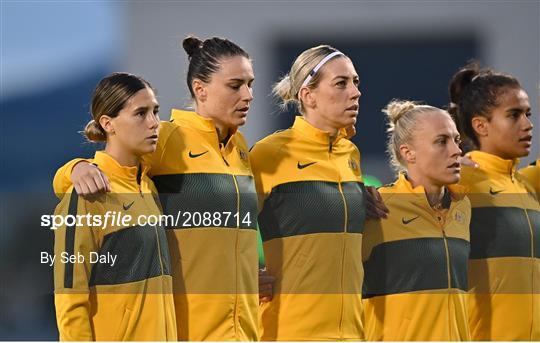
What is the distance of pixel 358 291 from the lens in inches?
199

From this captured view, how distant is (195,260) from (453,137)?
138cm

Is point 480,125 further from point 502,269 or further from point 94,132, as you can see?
point 94,132

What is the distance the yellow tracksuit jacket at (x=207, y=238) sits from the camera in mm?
4727

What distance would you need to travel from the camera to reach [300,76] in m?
5.23

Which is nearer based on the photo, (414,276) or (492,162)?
(414,276)

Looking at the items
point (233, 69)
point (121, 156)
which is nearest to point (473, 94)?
point (233, 69)

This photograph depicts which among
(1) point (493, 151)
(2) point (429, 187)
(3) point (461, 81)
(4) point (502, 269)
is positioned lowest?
(4) point (502, 269)

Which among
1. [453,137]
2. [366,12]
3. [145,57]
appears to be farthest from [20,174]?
[453,137]

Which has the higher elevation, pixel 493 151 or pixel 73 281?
pixel 493 151

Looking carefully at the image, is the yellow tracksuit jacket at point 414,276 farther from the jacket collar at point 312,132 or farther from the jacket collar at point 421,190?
the jacket collar at point 312,132

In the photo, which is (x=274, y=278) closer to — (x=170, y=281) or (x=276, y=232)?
(x=276, y=232)

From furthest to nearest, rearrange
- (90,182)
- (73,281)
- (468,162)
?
(468,162)
(90,182)
(73,281)

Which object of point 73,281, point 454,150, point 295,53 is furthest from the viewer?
point 295,53

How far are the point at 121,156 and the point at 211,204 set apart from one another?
1.33 ft
